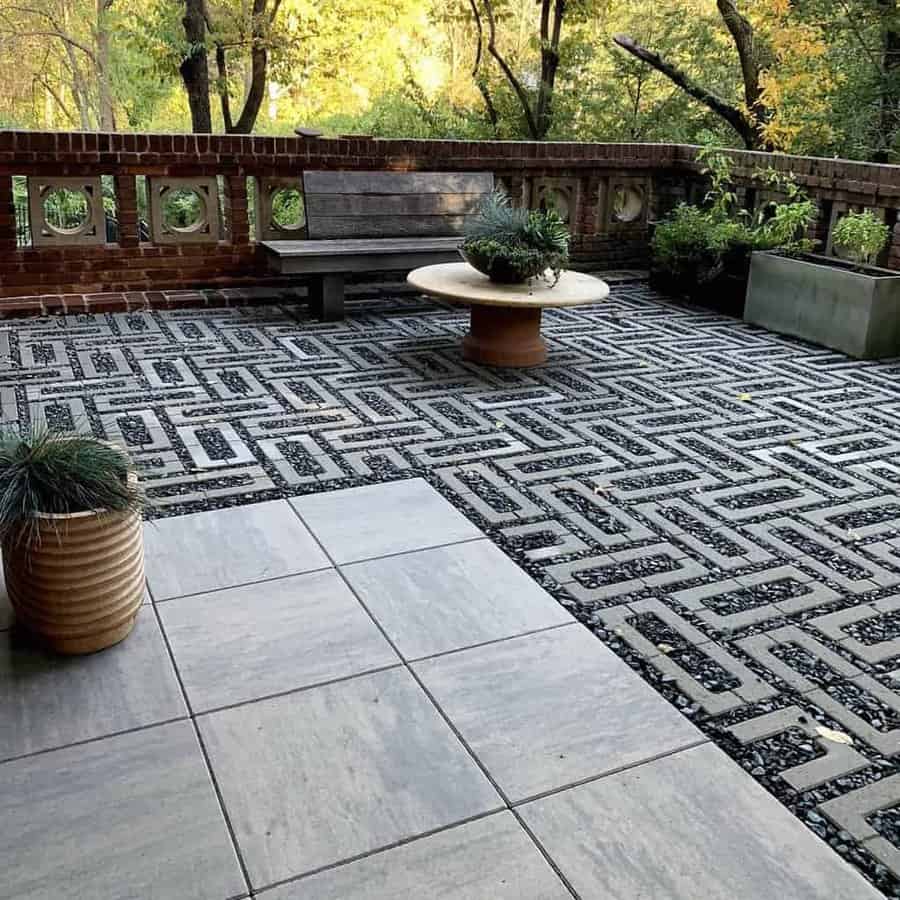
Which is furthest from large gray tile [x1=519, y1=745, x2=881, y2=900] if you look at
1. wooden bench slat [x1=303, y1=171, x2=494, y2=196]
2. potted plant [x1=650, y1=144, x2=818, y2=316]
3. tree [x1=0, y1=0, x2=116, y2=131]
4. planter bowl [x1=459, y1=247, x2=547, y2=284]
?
tree [x1=0, y1=0, x2=116, y2=131]

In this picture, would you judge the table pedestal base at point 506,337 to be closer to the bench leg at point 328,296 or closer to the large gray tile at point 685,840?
the bench leg at point 328,296

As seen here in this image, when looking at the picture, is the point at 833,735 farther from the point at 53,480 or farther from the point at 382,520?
the point at 53,480

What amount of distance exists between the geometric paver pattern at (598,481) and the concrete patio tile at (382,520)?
0.01m

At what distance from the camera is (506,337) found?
202 inches

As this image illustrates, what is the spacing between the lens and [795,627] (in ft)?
8.81

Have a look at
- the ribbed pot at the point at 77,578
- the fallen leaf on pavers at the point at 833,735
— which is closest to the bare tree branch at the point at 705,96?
the fallen leaf on pavers at the point at 833,735

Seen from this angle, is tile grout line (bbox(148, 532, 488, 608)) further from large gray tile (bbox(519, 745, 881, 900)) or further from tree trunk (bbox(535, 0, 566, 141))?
tree trunk (bbox(535, 0, 566, 141))

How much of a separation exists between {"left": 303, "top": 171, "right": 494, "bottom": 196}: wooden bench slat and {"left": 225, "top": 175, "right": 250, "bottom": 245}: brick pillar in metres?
0.42

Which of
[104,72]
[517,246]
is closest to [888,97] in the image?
[517,246]

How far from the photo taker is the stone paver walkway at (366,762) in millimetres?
1789

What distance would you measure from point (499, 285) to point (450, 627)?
2833mm

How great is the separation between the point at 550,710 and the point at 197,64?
28.7 ft

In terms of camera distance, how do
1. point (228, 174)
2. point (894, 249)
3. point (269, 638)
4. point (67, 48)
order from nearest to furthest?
point (269, 638), point (894, 249), point (228, 174), point (67, 48)

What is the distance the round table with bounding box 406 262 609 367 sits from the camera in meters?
4.93
